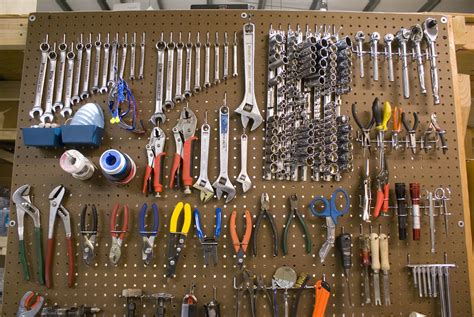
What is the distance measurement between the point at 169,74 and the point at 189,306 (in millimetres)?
939

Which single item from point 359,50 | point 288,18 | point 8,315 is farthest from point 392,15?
point 8,315

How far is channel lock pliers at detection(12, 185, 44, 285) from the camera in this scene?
151 centimetres

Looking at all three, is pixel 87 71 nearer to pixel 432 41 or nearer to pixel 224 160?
pixel 224 160

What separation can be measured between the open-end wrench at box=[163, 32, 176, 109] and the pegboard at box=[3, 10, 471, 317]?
0.05 meters

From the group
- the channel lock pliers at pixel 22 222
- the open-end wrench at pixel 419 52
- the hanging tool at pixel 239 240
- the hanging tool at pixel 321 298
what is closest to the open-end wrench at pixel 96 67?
the channel lock pliers at pixel 22 222

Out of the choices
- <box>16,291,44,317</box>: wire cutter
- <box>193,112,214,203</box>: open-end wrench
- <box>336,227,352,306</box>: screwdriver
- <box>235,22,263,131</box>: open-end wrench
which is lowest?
<box>16,291,44,317</box>: wire cutter

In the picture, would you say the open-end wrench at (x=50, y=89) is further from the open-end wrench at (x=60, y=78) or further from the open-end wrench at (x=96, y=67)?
the open-end wrench at (x=96, y=67)

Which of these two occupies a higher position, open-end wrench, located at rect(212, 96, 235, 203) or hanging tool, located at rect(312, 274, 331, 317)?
open-end wrench, located at rect(212, 96, 235, 203)

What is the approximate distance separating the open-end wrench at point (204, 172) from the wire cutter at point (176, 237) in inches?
3.3

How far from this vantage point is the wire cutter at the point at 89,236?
1504 mm

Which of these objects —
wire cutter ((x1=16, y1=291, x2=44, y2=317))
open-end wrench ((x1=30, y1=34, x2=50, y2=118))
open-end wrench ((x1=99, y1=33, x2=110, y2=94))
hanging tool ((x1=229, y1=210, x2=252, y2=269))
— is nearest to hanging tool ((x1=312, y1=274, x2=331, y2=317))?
hanging tool ((x1=229, y1=210, x2=252, y2=269))

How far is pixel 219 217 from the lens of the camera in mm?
1535

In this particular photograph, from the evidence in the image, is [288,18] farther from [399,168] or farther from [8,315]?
[8,315]

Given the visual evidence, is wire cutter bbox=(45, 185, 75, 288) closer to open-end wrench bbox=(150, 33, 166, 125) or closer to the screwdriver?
open-end wrench bbox=(150, 33, 166, 125)
